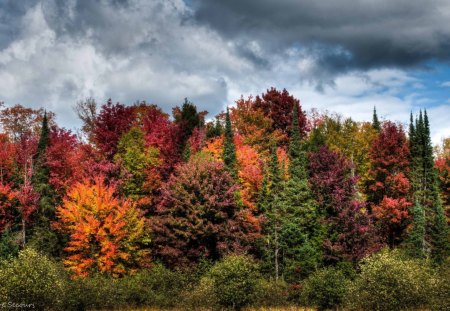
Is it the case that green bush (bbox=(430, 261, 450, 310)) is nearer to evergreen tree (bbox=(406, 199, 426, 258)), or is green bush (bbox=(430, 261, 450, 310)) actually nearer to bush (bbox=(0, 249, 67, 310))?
evergreen tree (bbox=(406, 199, 426, 258))

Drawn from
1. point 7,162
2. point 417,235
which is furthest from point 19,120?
point 417,235

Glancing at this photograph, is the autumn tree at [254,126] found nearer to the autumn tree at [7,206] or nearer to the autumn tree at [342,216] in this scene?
the autumn tree at [342,216]

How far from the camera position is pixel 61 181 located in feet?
186

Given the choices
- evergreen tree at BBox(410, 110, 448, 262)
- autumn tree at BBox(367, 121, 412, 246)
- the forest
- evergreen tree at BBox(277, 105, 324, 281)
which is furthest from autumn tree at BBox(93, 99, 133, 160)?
evergreen tree at BBox(410, 110, 448, 262)

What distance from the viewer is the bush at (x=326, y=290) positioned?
42.8 meters

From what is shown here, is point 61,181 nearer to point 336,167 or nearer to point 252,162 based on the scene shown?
point 252,162

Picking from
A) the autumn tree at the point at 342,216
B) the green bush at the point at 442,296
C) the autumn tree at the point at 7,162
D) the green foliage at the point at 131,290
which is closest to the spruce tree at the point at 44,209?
the autumn tree at the point at 7,162

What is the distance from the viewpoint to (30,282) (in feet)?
107

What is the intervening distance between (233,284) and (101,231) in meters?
12.7

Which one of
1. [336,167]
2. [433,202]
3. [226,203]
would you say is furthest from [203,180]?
[433,202]

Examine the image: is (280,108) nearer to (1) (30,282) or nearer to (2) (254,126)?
(2) (254,126)

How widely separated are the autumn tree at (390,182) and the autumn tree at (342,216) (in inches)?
410

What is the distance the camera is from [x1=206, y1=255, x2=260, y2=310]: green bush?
134 feet

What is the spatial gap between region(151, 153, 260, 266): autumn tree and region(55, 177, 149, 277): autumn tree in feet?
8.57
